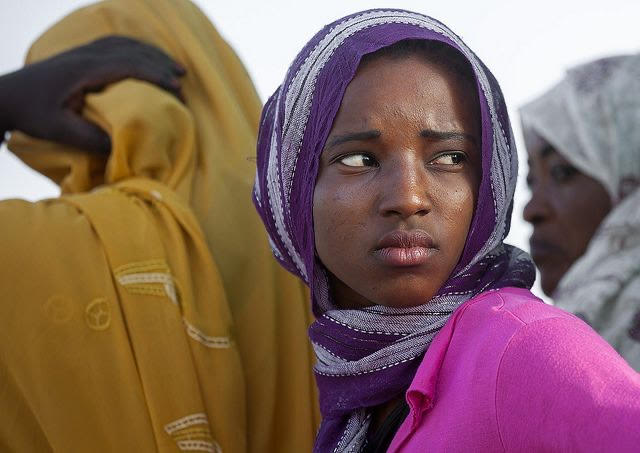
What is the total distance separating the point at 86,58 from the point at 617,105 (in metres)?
2.24

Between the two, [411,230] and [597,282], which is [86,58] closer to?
[411,230]

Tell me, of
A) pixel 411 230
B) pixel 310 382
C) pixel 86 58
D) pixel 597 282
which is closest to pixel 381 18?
pixel 411 230

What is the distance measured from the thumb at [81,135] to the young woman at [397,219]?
2.65 feet

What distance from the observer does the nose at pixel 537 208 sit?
4082 millimetres

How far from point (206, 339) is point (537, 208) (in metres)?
2.12

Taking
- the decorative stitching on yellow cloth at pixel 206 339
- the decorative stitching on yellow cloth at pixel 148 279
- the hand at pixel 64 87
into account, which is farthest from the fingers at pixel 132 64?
the decorative stitching on yellow cloth at pixel 206 339

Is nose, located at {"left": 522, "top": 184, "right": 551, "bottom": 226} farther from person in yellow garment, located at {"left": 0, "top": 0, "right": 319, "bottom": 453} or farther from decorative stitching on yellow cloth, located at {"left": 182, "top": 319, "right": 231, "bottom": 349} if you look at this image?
decorative stitching on yellow cloth, located at {"left": 182, "top": 319, "right": 231, "bottom": 349}

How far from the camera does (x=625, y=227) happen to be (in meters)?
3.79

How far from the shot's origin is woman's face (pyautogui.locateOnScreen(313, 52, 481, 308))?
176 cm

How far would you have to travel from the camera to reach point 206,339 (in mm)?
2311

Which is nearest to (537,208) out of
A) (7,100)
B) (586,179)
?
(586,179)

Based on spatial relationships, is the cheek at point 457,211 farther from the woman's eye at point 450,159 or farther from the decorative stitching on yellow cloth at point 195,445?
the decorative stitching on yellow cloth at point 195,445

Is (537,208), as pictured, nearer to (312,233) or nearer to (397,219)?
(312,233)

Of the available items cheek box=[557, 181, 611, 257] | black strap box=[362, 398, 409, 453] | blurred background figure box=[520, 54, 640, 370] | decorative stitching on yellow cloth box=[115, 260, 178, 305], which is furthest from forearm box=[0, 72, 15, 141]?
cheek box=[557, 181, 611, 257]
